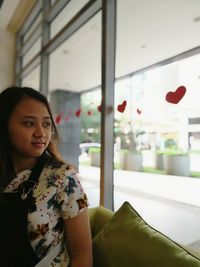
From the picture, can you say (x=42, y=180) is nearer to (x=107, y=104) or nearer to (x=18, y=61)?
(x=107, y=104)

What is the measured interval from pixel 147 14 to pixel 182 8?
47 cm

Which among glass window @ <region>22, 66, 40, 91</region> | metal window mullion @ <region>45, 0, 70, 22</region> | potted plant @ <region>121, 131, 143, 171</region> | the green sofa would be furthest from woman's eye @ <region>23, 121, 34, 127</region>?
glass window @ <region>22, 66, 40, 91</region>

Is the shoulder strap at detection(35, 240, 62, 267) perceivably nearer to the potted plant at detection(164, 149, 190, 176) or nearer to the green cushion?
the green cushion

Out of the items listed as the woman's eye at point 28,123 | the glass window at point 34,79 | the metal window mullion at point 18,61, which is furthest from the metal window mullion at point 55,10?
the woman's eye at point 28,123

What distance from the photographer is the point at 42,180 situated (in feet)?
3.25

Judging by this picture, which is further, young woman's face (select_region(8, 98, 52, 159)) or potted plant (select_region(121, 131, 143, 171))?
potted plant (select_region(121, 131, 143, 171))

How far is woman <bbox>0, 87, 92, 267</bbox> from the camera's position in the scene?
93cm

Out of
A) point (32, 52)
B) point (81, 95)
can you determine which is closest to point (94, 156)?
point (81, 95)

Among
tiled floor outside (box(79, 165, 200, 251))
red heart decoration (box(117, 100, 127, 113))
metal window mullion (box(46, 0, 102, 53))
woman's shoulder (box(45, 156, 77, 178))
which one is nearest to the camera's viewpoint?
woman's shoulder (box(45, 156, 77, 178))

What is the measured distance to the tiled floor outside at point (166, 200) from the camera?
170cm

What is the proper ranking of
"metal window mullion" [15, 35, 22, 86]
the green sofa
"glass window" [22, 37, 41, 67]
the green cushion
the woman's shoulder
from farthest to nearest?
"metal window mullion" [15, 35, 22, 86] → "glass window" [22, 37, 41, 67] → the green cushion → the woman's shoulder → the green sofa

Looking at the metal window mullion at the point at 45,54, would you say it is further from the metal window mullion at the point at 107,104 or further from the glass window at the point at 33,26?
the metal window mullion at the point at 107,104

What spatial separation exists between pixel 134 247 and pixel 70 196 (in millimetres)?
307

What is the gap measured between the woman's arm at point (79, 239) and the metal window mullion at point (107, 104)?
1.19m
